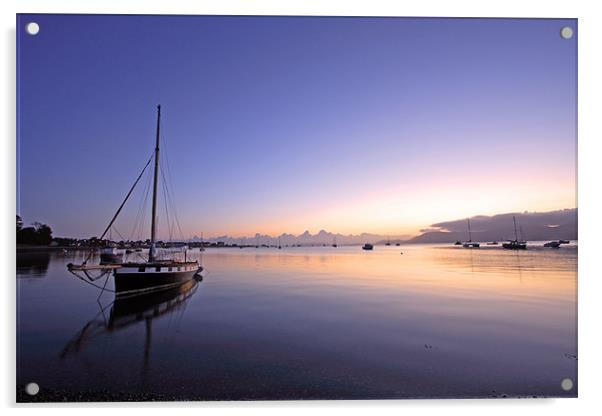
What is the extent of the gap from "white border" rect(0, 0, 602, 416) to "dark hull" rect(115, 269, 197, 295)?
3825 mm

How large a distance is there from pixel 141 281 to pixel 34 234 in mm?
3471

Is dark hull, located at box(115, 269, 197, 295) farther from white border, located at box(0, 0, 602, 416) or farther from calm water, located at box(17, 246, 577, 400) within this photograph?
white border, located at box(0, 0, 602, 416)

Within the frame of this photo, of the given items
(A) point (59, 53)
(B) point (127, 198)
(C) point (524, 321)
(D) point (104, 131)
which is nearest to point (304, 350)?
(C) point (524, 321)

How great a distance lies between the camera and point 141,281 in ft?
22.7

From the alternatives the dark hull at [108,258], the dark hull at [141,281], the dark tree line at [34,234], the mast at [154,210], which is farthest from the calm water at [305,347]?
the mast at [154,210]

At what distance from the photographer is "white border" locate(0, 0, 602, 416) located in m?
2.94

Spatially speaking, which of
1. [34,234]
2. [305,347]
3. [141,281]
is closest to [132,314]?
[141,281]

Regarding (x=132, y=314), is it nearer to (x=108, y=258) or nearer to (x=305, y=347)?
(x=108, y=258)

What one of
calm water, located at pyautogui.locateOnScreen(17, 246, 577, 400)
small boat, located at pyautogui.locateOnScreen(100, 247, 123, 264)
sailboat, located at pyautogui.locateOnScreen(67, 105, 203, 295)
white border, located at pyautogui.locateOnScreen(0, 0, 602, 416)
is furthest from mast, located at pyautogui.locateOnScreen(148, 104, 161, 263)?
white border, located at pyautogui.locateOnScreen(0, 0, 602, 416)

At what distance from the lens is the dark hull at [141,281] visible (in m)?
6.74

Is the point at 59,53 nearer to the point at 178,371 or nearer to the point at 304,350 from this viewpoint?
the point at 178,371

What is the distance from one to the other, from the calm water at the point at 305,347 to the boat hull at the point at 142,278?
0.37 m

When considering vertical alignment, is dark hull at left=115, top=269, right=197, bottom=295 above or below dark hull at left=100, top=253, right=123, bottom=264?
below

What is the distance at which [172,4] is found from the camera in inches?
131
